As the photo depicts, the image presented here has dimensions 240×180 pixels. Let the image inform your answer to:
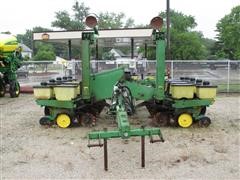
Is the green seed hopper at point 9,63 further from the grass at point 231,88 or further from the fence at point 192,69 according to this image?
the grass at point 231,88

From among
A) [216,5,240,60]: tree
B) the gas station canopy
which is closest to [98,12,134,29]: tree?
[216,5,240,60]: tree

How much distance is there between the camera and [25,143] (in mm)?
7594

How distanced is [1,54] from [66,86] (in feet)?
22.7

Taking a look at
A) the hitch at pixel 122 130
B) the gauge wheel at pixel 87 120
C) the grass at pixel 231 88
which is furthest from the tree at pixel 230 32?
the hitch at pixel 122 130

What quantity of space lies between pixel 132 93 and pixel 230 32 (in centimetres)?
3357

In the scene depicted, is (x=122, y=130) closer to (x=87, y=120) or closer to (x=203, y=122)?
(x=87, y=120)

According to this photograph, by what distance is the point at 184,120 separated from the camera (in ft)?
28.5

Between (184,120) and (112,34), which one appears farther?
(112,34)

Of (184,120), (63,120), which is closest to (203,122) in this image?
(184,120)

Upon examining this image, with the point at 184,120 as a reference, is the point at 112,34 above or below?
above

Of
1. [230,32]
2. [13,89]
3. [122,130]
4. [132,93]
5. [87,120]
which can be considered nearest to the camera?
[122,130]

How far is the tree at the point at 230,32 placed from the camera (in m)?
39.3

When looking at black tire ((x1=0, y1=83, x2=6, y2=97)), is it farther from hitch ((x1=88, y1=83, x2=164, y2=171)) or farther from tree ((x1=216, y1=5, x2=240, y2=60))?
tree ((x1=216, y1=5, x2=240, y2=60))

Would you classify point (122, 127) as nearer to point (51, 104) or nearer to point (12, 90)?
point (51, 104)
